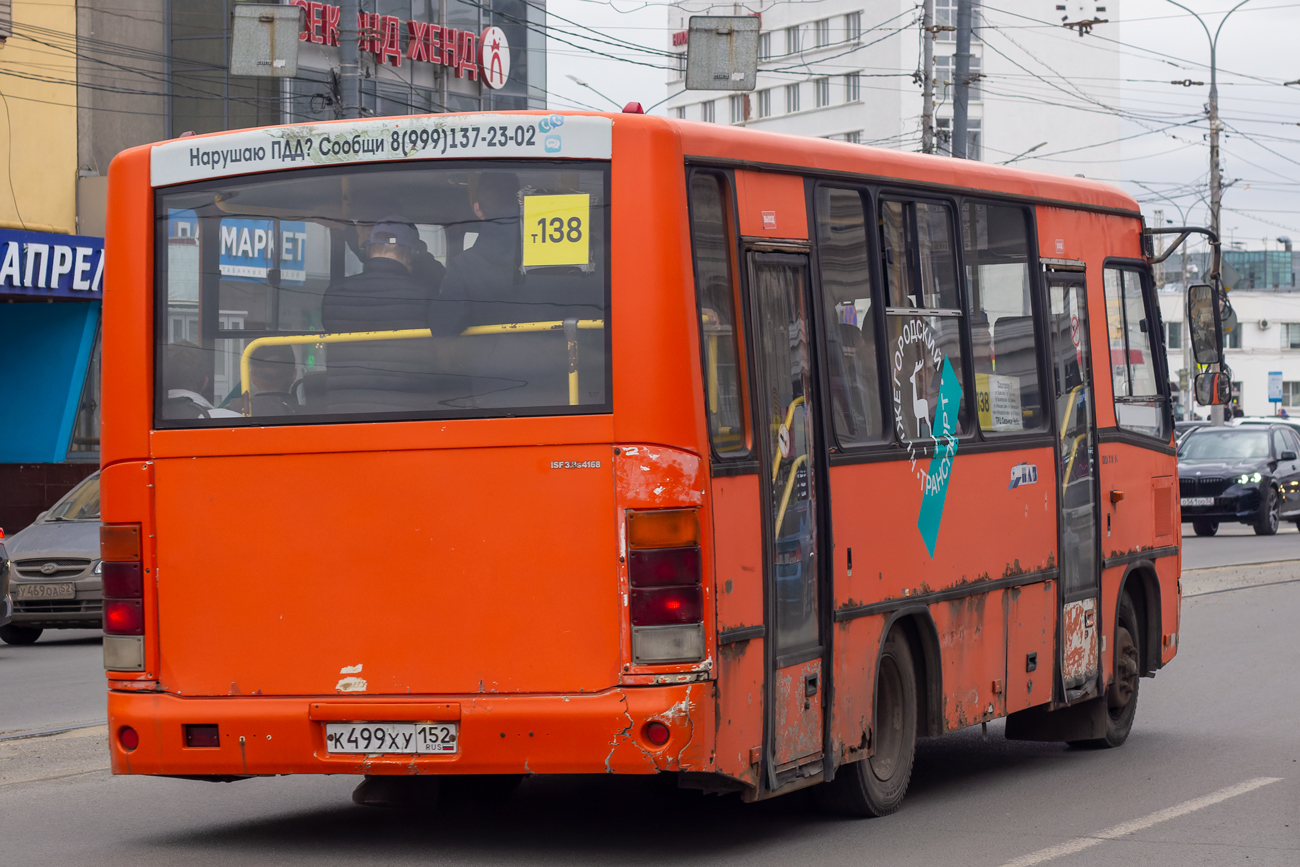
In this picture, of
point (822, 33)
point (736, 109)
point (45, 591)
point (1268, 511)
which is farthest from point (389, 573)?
point (736, 109)

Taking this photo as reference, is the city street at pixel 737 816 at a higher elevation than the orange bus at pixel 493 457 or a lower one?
lower

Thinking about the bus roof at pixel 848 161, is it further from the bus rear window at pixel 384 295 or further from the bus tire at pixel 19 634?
the bus tire at pixel 19 634

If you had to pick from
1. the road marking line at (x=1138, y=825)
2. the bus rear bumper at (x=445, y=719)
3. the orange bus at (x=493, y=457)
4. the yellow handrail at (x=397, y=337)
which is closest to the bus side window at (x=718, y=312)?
the orange bus at (x=493, y=457)

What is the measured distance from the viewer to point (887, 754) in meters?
8.23

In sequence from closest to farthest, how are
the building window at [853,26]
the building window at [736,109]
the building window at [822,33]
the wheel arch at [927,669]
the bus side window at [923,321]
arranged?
the bus side window at [923,321] < the wheel arch at [927,669] < the building window at [853,26] < the building window at [822,33] < the building window at [736,109]

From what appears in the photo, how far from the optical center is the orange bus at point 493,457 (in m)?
6.60

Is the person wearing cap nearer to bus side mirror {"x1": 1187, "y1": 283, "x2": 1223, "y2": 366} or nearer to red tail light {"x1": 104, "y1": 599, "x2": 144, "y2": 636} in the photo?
red tail light {"x1": 104, "y1": 599, "x2": 144, "y2": 636}

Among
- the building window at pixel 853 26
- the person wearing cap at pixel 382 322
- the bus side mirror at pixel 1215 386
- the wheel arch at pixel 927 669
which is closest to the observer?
the person wearing cap at pixel 382 322

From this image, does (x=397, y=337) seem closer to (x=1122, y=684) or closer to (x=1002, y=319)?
(x=1002, y=319)

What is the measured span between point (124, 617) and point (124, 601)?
2.3 inches

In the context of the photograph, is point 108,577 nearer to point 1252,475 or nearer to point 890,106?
point 1252,475

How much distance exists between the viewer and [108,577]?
7207mm

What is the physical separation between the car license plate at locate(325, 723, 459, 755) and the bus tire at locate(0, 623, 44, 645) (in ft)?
37.9

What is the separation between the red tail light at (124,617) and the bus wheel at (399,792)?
1323 mm
